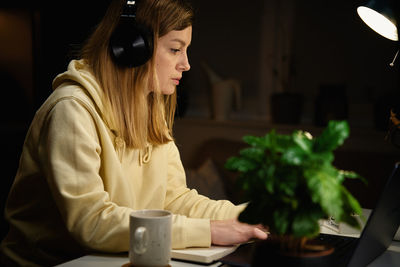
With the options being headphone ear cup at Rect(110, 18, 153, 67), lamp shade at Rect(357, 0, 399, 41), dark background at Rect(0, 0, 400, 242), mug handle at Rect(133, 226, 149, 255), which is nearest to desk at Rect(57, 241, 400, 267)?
mug handle at Rect(133, 226, 149, 255)

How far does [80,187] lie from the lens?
1185 millimetres

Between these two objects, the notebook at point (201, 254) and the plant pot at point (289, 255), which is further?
the notebook at point (201, 254)

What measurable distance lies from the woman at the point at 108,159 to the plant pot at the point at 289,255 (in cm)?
33

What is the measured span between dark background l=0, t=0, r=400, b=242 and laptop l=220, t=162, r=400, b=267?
169 cm

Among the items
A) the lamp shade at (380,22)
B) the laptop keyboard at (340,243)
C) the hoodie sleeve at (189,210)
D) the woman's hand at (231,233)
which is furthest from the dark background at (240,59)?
the woman's hand at (231,233)

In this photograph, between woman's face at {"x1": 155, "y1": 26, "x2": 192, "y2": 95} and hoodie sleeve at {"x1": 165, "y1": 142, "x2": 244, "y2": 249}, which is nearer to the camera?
hoodie sleeve at {"x1": 165, "y1": 142, "x2": 244, "y2": 249}

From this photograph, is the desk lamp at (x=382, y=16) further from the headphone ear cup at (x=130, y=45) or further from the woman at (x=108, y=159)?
the headphone ear cup at (x=130, y=45)

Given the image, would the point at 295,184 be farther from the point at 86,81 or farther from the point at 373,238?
the point at 86,81

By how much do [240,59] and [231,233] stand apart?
7.51ft

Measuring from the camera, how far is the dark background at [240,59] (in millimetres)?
2848

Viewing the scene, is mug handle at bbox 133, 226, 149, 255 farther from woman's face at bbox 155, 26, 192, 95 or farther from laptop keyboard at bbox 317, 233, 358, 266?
woman's face at bbox 155, 26, 192, 95

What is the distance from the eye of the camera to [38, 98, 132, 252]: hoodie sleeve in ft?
3.80

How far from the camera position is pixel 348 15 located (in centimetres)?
304

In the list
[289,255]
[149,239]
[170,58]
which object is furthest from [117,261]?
[170,58]
